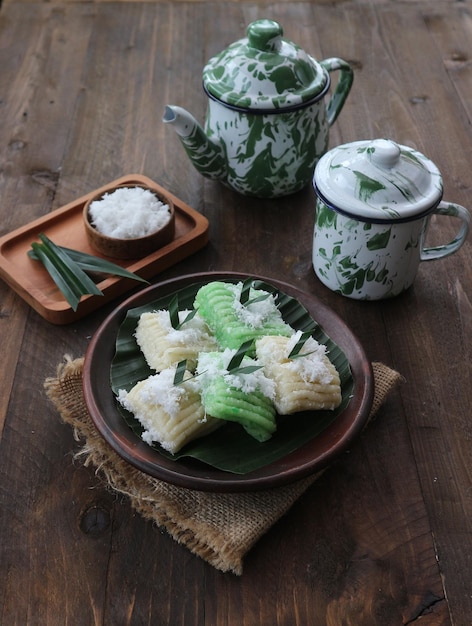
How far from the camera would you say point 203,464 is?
34.0 inches

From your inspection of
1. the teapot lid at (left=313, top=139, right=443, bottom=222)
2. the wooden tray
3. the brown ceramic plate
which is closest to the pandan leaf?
the wooden tray

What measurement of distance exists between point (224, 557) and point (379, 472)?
9.8 inches

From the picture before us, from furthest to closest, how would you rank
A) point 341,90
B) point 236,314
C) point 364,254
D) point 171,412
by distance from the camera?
point 341,90, point 364,254, point 236,314, point 171,412

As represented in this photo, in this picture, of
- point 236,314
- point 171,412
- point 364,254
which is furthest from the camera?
point 364,254

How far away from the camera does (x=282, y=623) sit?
795mm

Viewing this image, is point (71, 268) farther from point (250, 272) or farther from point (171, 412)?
point (171, 412)

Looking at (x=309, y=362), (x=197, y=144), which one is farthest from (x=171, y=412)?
(x=197, y=144)

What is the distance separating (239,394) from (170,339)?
0.48 feet

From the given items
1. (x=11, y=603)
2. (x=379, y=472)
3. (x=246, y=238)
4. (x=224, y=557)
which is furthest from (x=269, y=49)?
(x=11, y=603)

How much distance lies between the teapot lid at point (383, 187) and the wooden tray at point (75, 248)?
1.01 ft

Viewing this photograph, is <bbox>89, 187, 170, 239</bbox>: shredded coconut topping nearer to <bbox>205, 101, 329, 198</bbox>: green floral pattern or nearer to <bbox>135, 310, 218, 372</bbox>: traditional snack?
<bbox>205, 101, 329, 198</bbox>: green floral pattern

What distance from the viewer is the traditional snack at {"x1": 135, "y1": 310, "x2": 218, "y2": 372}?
37.1 inches

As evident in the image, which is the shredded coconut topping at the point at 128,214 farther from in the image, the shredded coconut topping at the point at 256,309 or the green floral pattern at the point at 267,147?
the shredded coconut topping at the point at 256,309

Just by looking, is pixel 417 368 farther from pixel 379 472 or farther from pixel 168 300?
pixel 168 300
